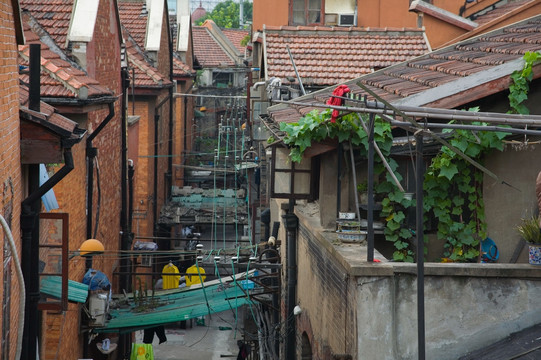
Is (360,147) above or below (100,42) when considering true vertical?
below

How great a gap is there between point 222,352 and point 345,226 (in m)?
13.9

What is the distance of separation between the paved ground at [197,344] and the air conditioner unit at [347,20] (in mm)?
9465

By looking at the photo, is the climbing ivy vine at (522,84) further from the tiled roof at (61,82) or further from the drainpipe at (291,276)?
the tiled roof at (61,82)

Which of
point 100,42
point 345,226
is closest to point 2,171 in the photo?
point 345,226

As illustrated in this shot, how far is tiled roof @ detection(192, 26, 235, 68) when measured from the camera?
50.7 metres

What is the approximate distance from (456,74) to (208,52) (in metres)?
42.3

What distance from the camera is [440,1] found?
2511 cm

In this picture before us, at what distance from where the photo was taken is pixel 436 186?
34.9ft

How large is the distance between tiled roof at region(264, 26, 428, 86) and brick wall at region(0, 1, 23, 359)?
33.4ft

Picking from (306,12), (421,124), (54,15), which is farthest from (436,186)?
(306,12)

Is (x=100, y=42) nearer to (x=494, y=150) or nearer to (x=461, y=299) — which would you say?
(x=494, y=150)

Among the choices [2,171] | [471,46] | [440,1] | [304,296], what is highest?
[440,1]

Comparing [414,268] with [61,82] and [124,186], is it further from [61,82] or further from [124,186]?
[124,186]

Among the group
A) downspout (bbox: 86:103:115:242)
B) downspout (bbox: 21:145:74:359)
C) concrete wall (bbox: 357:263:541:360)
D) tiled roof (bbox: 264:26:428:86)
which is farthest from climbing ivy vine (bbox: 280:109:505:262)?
tiled roof (bbox: 264:26:428:86)
